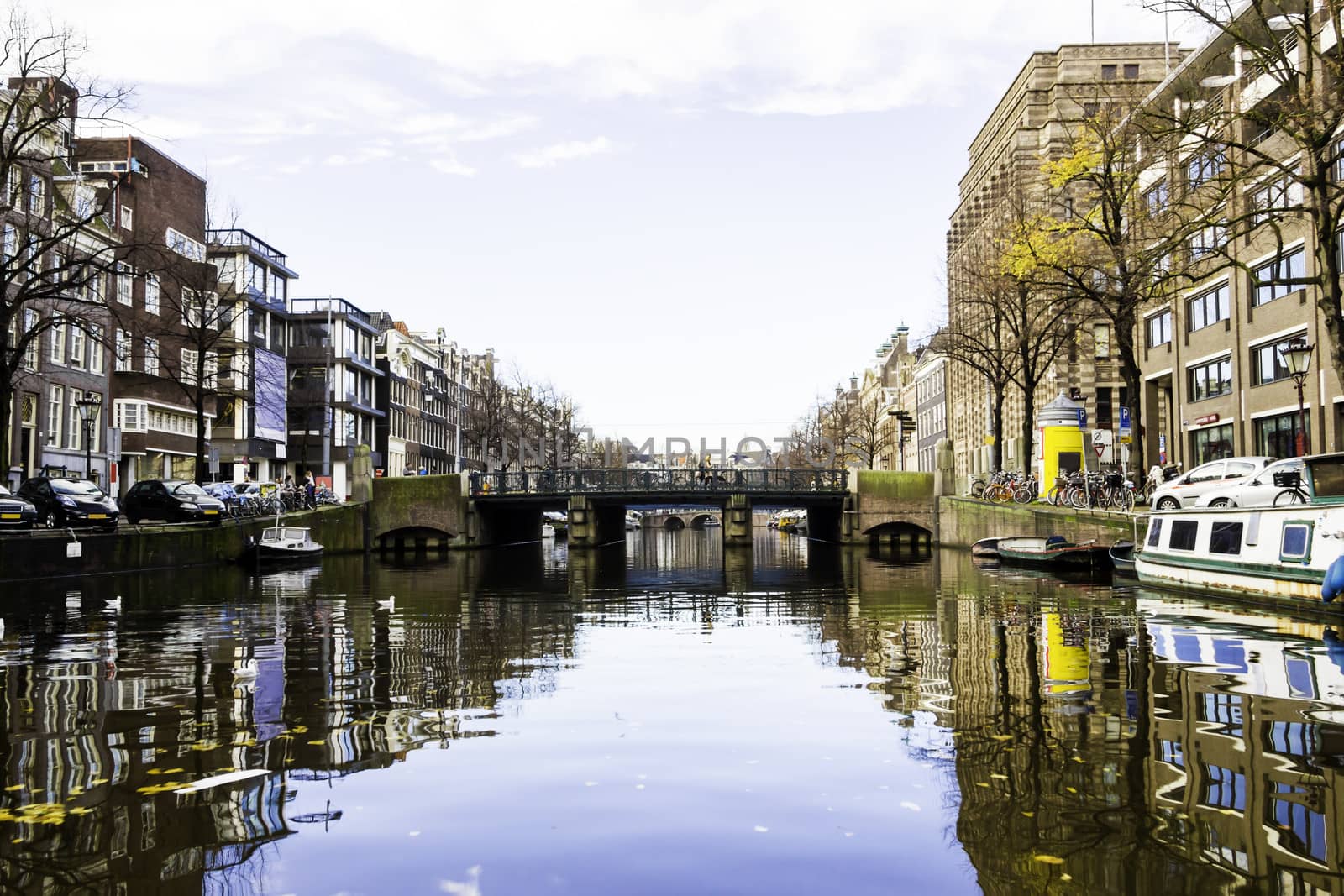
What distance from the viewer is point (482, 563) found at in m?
56.5

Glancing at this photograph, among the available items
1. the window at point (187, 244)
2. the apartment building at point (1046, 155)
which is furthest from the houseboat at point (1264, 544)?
the window at point (187, 244)

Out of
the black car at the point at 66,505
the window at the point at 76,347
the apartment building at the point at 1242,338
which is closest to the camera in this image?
the black car at the point at 66,505

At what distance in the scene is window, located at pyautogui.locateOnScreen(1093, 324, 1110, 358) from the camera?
76438 millimetres

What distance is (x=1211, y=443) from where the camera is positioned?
5644cm

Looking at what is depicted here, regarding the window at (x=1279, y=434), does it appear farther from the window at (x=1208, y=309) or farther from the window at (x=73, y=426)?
the window at (x=73, y=426)

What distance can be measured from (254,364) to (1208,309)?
5787 centimetres

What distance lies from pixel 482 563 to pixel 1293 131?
37.9 metres

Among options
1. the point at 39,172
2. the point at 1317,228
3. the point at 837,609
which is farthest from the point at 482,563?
the point at 1317,228

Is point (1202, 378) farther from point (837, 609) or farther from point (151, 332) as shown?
point (151, 332)

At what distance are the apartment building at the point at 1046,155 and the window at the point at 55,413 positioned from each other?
41.4m

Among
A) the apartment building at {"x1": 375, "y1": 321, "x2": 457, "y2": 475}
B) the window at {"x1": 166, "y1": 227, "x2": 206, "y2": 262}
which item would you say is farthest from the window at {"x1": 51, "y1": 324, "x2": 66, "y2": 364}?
the apartment building at {"x1": 375, "y1": 321, "x2": 457, "y2": 475}

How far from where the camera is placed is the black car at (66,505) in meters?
41.0

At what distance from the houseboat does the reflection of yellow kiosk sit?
73.5ft

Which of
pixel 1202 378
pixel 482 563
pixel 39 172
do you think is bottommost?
pixel 482 563
